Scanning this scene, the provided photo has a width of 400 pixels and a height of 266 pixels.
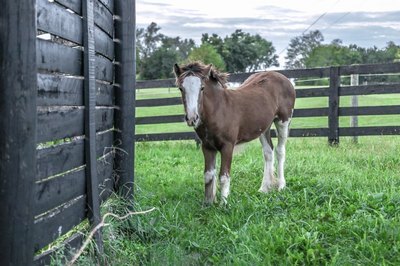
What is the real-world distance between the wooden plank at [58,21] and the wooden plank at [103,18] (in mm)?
604

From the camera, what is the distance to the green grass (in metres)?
4.14

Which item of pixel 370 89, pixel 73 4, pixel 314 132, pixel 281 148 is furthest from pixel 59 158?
pixel 370 89

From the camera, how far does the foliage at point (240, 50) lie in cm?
8544

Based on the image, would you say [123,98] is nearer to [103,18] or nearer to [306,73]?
[103,18]

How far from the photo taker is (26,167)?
256 centimetres

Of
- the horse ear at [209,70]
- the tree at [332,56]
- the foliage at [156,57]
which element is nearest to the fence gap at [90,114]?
the horse ear at [209,70]

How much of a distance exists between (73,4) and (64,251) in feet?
5.17

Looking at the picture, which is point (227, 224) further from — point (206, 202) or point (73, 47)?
point (73, 47)

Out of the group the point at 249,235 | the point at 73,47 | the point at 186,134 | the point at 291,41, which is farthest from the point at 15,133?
the point at 291,41

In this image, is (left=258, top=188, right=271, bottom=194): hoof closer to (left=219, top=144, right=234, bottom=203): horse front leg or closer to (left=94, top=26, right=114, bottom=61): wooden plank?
(left=219, top=144, right=234, bottom=203): horse front leg

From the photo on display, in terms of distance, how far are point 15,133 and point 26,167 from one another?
172 millimetres

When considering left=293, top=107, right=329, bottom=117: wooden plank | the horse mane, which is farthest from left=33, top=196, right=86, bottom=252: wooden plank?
left=293, top=107, right=329, bottom=117: wooden plank

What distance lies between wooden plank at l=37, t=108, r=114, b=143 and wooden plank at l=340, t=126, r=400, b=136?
9.08m

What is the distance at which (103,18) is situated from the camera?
4.45 meters
